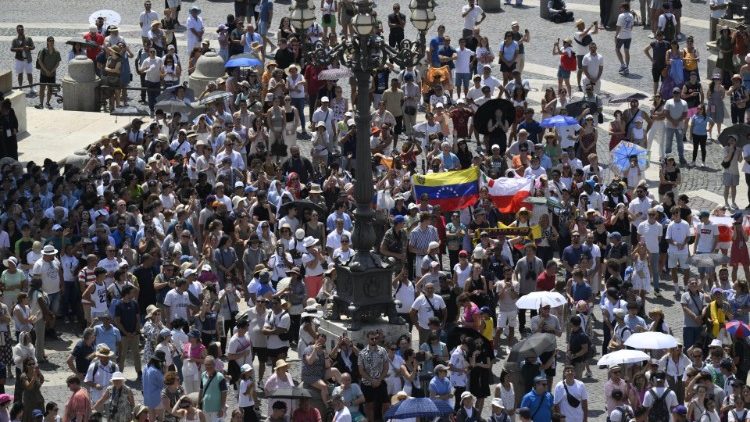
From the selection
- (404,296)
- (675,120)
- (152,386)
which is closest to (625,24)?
(675,120)

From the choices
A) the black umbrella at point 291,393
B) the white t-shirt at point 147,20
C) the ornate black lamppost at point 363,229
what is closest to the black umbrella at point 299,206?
the ornate black lamppost at point 363,229

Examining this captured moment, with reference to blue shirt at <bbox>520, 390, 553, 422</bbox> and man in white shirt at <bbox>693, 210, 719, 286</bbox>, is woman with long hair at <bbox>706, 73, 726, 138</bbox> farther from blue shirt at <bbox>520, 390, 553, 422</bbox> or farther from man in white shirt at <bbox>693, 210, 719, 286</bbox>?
blue shirt at <bbox>520, 390, 553, 422</bbox>

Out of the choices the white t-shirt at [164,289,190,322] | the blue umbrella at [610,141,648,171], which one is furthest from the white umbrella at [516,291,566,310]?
the blue umbrella at [610,141,648,171]

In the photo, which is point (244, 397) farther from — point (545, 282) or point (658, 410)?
point (545, 282)

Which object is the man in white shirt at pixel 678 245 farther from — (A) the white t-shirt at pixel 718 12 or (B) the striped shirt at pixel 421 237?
(A) the white t-shirt at pixel 718 12

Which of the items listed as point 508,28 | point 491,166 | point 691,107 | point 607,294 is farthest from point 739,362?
point 508,28

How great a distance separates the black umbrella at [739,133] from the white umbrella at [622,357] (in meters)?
11.3

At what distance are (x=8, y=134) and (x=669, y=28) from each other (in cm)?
1642

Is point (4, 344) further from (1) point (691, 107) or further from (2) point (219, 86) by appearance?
(1) point (691, 107)

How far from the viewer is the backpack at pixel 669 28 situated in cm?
4978

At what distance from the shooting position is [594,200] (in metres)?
37.6

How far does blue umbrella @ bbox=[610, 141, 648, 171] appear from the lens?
39688 mm

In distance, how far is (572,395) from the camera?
2905cm

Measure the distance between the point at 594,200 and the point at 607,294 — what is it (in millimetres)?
5352
